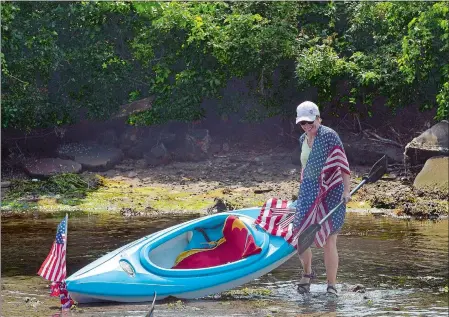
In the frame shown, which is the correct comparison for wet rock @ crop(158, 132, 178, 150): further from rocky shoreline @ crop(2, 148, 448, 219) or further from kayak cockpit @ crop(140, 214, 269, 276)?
kayak cockpit @ crop(140, 214, 269, 276)

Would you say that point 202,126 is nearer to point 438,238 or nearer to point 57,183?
point 57,183

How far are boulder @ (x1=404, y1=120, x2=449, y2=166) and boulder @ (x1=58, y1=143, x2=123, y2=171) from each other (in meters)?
5.30

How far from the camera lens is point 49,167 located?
1781 centimetres

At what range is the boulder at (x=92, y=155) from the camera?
18078 mm

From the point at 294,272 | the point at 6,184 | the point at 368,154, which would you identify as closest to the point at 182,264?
the point at 294,272

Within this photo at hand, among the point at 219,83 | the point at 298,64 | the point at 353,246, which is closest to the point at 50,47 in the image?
the point at 219,83

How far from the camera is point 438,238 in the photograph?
12008mm

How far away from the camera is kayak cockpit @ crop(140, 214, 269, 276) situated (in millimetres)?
8945

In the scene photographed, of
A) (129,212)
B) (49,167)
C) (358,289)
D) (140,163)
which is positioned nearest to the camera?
(358,289)

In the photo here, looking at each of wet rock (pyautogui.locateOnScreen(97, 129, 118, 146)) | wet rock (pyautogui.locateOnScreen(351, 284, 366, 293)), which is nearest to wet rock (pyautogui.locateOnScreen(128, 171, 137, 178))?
wet rock (pyautogui.locateOnScreen(97, 129, 118, 146))

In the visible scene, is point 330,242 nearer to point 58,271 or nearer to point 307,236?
point 307,236

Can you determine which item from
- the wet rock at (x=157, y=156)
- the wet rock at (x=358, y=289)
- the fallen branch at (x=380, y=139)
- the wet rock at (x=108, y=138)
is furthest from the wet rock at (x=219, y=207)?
the wet rock at (x=358, y=289)

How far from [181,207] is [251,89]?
5042 millimetres

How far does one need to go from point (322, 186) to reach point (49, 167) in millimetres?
10132
